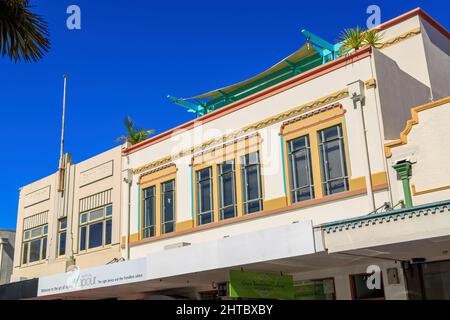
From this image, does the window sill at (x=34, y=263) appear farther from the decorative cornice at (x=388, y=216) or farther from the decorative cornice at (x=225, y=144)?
the decorative cornice at (x=388, y=216)

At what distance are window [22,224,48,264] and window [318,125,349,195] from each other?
1580 cm

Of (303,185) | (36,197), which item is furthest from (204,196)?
(36,197)

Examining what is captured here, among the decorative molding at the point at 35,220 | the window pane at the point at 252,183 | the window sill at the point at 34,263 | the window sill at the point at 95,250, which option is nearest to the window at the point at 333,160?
the window pane at the point at 252,183

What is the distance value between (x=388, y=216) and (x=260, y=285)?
14.2ft

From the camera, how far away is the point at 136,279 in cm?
1661

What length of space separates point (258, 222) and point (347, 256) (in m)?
4.19

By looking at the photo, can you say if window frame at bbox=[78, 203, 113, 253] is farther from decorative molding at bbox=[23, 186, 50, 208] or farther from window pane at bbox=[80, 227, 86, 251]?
decorative molding at bbox=[23, 186, 50, 208]

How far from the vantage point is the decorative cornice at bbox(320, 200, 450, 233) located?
10.5 metres

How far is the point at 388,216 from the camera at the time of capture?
11.2 metres

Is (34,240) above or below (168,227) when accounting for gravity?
above

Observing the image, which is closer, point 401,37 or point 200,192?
point 401,37

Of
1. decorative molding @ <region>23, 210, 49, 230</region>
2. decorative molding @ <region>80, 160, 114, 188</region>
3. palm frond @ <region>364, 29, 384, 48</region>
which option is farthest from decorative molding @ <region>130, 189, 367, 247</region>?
decorative molding @ <region>23, 210, 49, 230</region>

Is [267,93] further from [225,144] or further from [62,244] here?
[62,244]
